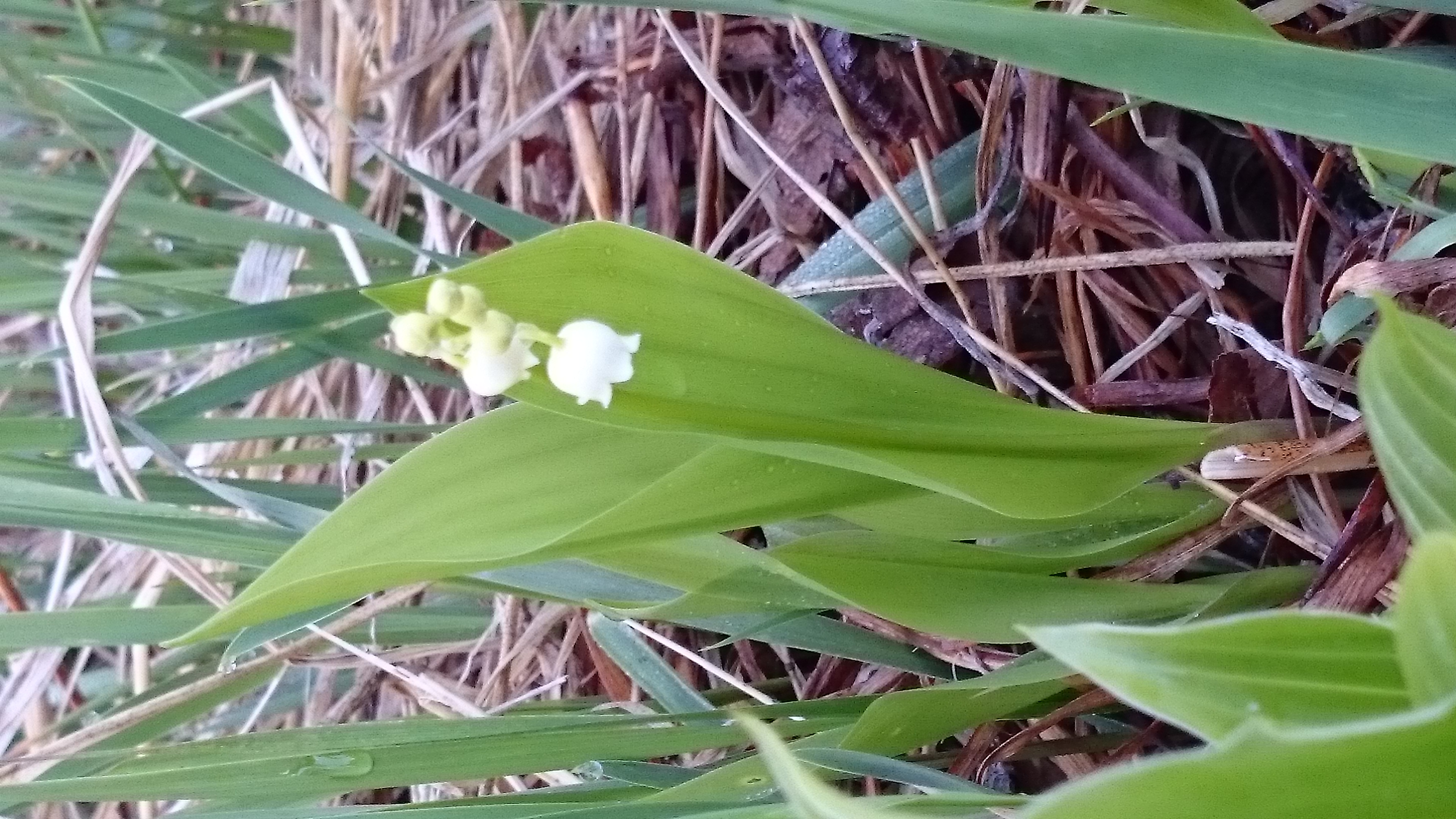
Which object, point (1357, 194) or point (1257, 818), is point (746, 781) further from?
point (1357, 194)

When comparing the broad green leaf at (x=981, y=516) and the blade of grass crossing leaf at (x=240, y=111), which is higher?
the blade of grass crossing leaf at (x=240, y=111)

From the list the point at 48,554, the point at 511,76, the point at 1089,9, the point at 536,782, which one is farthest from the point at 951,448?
the point at 48,554

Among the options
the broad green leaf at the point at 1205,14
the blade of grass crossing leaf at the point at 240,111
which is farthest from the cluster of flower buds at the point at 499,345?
the blade of grass crossing leaf at the point at 240,111

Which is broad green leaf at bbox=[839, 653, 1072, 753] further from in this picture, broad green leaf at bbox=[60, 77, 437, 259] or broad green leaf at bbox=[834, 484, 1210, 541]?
broad green leaf at bbox=[60, 77, 437, 259]

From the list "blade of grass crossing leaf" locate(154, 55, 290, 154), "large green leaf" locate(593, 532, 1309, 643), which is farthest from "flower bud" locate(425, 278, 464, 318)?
"blade of grass crossing leaf" locate(154, 55, 290, 154)

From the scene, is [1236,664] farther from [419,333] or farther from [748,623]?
[748,623]

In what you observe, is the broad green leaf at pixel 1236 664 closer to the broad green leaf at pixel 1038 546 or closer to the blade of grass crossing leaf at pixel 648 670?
the broad green leaf at pixel 1038 546
